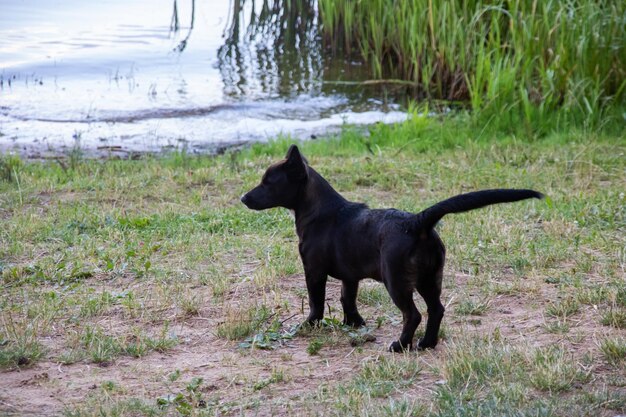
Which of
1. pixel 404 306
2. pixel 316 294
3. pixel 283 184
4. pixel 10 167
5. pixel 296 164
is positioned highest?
pixel 296 164

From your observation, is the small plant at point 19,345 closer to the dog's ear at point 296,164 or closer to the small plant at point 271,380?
the small plant at point 271,380

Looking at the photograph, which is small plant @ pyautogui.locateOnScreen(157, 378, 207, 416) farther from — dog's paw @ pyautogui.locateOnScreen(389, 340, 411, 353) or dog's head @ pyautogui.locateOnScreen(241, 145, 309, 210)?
dog's head @ pyautogui.locateOnScreen(241, 145, 309, 210)

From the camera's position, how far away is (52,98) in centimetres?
1300

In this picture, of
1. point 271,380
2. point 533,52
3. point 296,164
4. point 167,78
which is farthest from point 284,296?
point 167,78

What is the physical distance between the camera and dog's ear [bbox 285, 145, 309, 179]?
4.98m

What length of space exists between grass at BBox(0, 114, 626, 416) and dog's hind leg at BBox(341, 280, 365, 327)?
0.29 ft

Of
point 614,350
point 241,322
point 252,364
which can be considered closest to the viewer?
point 614,350

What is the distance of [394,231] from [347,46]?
34.6 ft

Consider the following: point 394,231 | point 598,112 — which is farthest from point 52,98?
point 394,231

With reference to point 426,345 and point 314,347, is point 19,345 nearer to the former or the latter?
point 314,347

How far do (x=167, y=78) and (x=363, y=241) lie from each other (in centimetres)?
1043

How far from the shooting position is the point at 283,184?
5.04 meters

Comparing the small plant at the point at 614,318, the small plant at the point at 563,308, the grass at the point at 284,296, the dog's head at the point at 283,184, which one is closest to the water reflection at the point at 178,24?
the grass at the point at 284,296

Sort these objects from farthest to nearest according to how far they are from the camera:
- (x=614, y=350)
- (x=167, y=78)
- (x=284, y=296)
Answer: (x=167, y=78) < (x=284, y=296) < (x=614, y=350)
